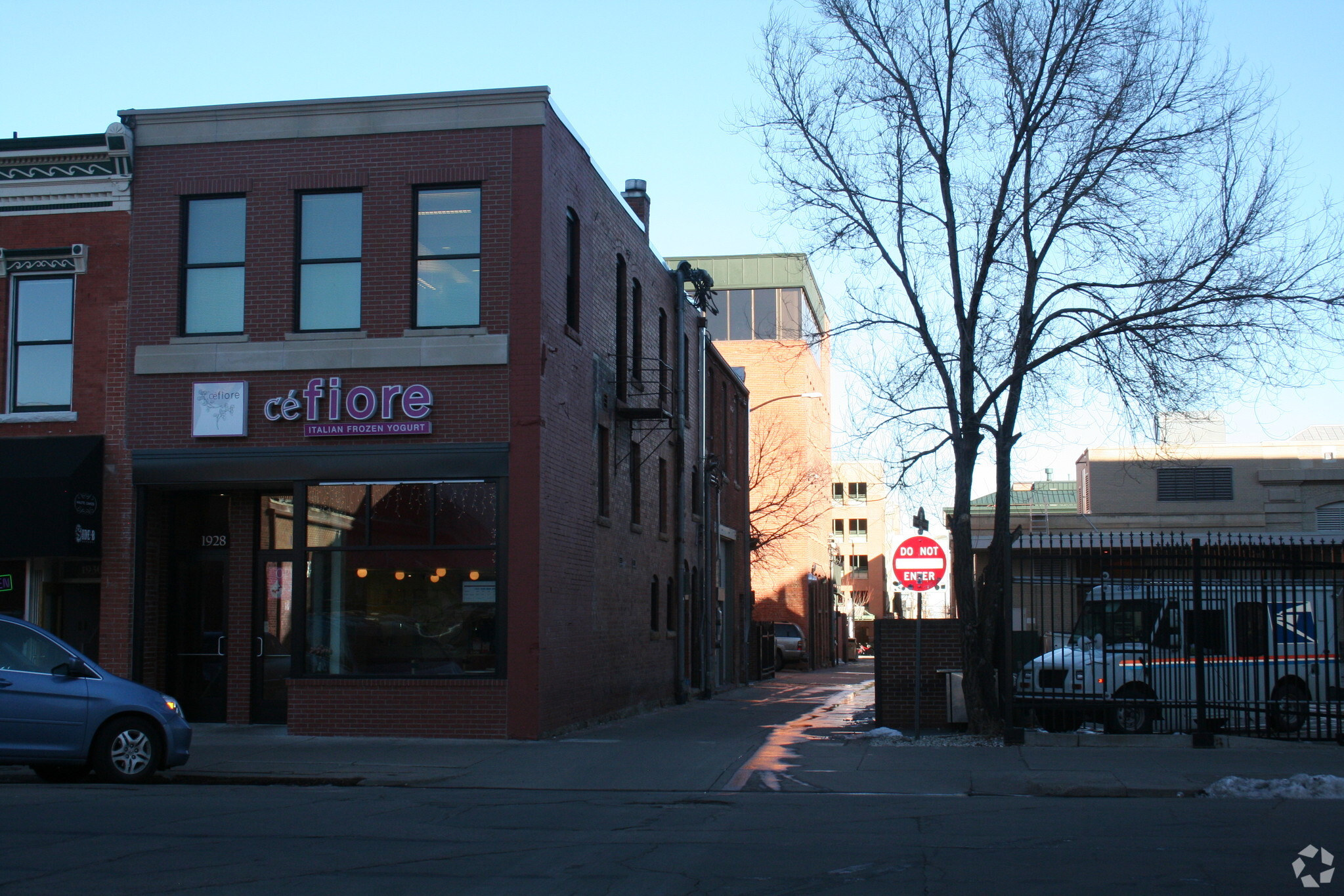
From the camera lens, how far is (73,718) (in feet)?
38.1

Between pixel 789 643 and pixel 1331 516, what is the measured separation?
20.1 metres

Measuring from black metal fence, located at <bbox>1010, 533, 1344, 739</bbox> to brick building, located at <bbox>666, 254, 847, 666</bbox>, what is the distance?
32816 millimetres

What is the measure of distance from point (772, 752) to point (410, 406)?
6.41 m

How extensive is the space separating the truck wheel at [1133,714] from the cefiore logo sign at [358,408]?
9.40 m

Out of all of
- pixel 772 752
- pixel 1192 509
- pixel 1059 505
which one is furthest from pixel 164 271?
pixel 1059 505

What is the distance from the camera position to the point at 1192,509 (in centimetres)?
4662

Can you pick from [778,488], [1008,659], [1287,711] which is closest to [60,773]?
[1008,659]

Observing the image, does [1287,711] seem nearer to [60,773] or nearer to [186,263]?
[60,773]

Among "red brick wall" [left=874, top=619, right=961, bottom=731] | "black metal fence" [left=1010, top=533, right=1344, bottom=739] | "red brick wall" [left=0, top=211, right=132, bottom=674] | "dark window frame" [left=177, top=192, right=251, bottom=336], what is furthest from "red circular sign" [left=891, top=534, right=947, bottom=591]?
"red brick wall" [left=0, top=211, right=132, bottom=674]

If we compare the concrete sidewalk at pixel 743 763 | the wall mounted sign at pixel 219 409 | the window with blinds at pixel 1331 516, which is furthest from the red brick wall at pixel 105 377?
the window with blinds at pixel 1331 516

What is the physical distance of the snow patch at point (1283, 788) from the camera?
11.2 m

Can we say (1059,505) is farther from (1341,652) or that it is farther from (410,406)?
(410,406)

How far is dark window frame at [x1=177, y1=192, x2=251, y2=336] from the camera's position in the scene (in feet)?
55.7

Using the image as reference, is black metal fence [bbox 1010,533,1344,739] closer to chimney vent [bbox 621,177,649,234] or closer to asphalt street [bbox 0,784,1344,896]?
asphalt street [bbox 0,784,1344,896]
